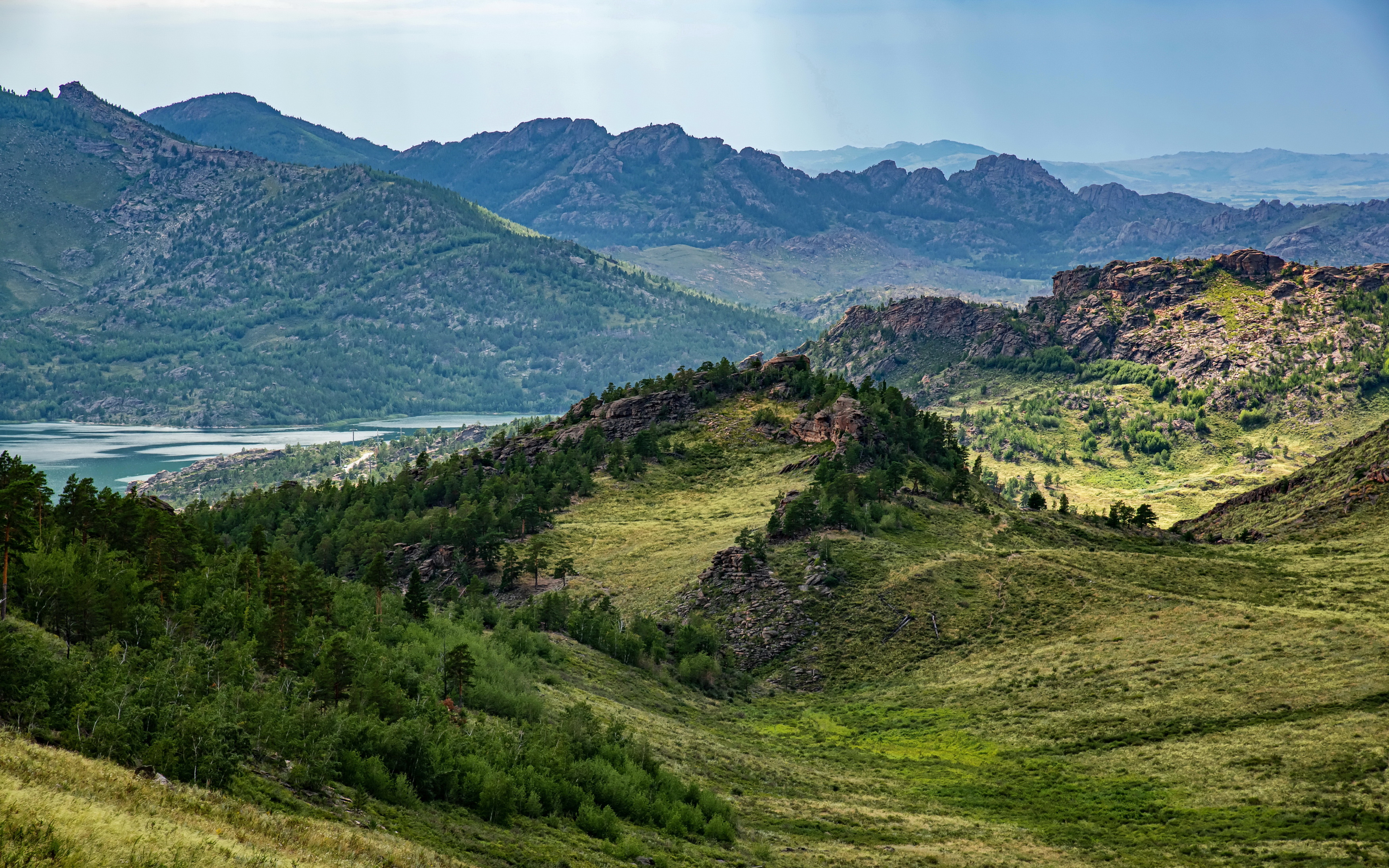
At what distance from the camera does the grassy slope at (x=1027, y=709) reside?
193 feet

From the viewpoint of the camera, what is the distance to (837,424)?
611ft

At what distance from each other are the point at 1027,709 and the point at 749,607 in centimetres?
4029

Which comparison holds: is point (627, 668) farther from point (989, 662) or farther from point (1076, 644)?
point (1076, 644)

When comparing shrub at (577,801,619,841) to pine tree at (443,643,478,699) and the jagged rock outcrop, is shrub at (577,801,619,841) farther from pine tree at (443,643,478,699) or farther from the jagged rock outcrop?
the jagged rock outcrop

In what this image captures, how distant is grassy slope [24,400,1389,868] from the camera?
5888cm

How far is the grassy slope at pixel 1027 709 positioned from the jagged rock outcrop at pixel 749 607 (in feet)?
7.94

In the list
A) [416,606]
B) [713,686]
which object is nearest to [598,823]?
[416,606]

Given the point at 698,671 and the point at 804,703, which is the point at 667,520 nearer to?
the point at 698,671

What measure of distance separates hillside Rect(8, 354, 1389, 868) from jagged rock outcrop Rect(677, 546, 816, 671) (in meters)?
0.43

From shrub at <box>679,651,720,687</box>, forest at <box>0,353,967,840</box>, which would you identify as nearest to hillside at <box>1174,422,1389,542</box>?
shrub at <box>679,651,720,687</box>

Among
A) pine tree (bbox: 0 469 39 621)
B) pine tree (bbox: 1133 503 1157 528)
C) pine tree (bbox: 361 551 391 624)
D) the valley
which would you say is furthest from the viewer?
pine tree (bbox: 1133 503 1157 528)

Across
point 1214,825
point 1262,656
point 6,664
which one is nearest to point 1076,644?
point 1262,656

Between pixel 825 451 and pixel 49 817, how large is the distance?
15740 centimetres

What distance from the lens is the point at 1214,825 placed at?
205ft
